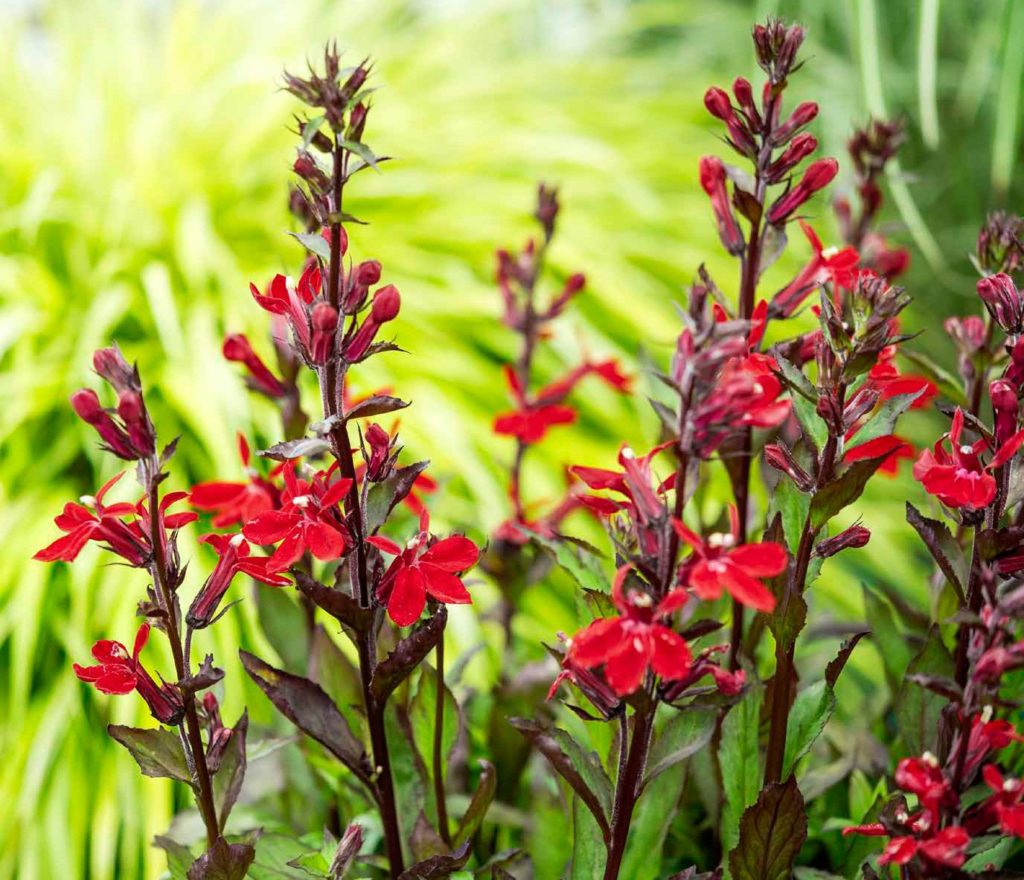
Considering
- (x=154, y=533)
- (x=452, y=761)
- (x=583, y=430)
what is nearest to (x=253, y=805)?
(x=452, y=761)

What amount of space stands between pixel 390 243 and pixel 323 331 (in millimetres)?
1265

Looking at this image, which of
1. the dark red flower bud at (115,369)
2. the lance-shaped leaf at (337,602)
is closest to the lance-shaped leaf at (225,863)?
the lance-shaped leaf at (337,602)

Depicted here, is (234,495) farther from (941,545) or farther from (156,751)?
(941,545)

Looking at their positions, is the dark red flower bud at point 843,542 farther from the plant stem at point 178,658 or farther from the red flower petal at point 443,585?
the plant stem at point 178,658

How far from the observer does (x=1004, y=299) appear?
523 millimetres

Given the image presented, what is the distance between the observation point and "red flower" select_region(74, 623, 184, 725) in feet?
1.67

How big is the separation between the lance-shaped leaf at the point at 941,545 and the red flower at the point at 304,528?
28 cm

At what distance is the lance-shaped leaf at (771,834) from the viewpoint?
528mm

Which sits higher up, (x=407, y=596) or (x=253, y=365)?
(x=253, y=365)

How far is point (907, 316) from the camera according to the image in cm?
178

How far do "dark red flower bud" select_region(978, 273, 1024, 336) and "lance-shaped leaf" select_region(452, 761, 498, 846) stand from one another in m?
0.37

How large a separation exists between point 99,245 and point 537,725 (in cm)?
137

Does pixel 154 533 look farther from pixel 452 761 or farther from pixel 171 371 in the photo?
pixel 171 371

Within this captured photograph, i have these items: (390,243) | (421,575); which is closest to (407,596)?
(421,575)
